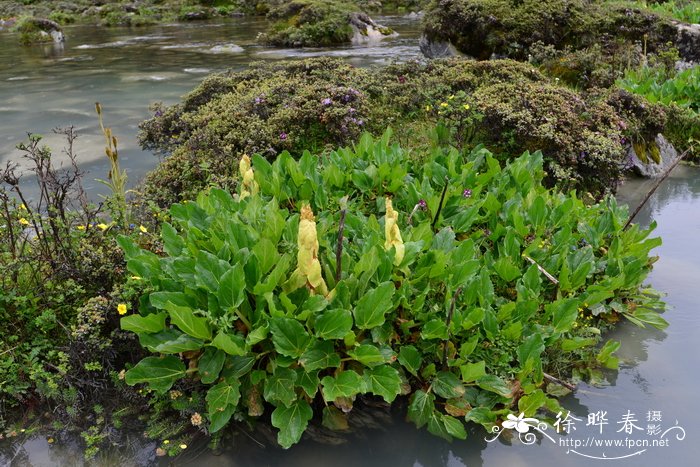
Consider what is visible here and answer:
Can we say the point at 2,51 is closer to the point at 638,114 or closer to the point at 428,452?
the point at 638,114

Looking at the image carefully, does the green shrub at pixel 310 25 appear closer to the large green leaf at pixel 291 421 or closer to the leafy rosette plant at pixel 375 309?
the leafy rosette plant at pixel 375 309

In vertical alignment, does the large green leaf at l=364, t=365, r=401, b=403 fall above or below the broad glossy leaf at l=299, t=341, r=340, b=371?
below

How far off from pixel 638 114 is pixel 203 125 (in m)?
4.84

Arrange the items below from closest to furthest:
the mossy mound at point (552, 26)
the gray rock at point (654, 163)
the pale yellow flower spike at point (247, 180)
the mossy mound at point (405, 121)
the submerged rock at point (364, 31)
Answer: the pale yellow flower spike at point (247, 180) < the mossy mound at point (405, 121) < the gray rock at point (654, 163) < the mossy mound at point (552, 26) < the submerged rock at point (364, 31)

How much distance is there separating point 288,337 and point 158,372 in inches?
26.1

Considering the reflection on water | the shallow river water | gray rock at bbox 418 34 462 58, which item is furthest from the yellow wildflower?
gray rock at bbox 418 34 462 58

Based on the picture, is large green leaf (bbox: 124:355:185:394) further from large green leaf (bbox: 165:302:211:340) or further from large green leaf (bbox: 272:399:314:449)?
large green leaf (bbox: 272:399:314:449)

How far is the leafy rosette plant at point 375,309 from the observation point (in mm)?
2816

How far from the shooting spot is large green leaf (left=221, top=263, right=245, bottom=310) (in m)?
2.78

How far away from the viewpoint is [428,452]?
9.50 ft

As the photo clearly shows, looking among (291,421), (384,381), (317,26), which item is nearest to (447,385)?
(384,381)

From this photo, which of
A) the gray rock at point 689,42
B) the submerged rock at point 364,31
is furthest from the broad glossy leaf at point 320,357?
the submerged rock at point 364,31

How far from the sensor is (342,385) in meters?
2.78

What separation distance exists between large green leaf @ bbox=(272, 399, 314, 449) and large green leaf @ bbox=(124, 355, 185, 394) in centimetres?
52
